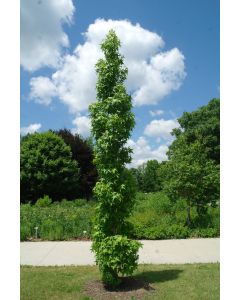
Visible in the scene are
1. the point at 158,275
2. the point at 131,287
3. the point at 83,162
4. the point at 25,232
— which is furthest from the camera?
the point at 83,162

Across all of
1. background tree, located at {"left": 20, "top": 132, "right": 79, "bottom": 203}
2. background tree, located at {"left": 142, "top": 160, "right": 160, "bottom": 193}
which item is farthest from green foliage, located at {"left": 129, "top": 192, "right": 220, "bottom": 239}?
background tree, located at {"left": 142, "top": 160, "right": 160, "bottom": 193}

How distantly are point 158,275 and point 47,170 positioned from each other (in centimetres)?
1923

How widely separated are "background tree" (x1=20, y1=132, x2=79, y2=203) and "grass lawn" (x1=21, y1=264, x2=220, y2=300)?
17510 mm

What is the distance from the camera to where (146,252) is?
10516mm

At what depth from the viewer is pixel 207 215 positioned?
1426 centimetres

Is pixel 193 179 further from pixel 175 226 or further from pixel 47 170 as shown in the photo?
pixel 47 170

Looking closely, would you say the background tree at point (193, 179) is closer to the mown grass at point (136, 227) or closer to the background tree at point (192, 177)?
the background tree at point (192, 177)

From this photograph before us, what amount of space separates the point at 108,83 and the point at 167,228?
6.65m

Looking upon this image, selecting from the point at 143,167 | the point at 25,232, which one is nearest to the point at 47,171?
the point at 25,232

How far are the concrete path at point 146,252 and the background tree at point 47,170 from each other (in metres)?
14.2

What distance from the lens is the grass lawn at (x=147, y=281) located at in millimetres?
6879

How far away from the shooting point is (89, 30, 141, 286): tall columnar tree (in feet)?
23.6

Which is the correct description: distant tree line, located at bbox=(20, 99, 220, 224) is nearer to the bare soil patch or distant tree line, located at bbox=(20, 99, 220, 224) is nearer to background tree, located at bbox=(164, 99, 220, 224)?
background tree, located at bbox=(164, 99, 220, 224)

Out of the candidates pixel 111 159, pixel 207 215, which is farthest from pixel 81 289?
pixel 207 215
